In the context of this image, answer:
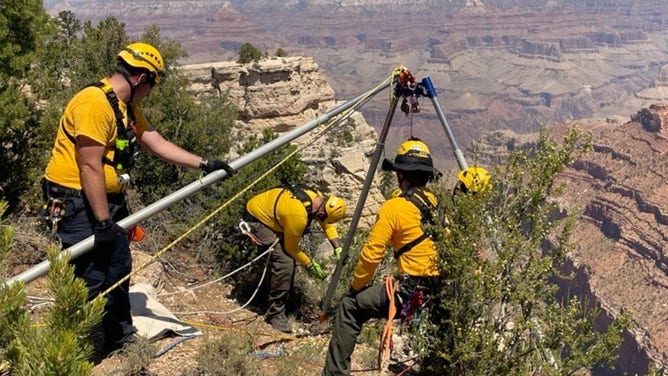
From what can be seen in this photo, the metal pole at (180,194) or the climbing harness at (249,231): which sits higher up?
the metal pole at (180,194)

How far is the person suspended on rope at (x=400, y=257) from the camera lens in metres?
4.89

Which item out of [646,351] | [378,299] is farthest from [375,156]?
[646,351]

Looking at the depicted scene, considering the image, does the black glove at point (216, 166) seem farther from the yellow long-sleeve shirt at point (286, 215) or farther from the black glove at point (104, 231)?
the yellow long-sleeve shirt at point (286, 215)

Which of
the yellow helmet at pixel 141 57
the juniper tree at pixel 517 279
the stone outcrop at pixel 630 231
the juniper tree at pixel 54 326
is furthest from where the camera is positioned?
the stone outcrop at pixel 630 231

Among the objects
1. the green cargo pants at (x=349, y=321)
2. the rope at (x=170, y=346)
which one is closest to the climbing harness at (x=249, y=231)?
the rope at (x=170, y=346)

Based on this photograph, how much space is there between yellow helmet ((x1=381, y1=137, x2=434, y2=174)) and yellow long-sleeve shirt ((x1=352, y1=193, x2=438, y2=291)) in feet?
1.00

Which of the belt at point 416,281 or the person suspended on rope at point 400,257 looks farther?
the belt at point 416,281

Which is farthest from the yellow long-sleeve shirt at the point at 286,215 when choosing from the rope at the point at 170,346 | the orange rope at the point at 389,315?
the orange rope at the point at 389,315

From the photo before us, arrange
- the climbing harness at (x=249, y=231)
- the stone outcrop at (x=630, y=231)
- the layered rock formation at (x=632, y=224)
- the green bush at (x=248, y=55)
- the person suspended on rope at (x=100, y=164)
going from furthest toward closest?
the layered rock formation at (x=632, y=224) → the stone outcrop at (x=630, y=231) → the green bush at (x=248, y=55) → the climbing harness at (x=249, y=231) → the person suspended on rope at (x=100, y=164)

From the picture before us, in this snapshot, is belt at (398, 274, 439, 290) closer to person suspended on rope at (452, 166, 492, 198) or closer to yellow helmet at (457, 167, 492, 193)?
person suspended on rope at (452, 166, 492, 198)

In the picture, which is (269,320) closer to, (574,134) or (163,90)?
(574,134)

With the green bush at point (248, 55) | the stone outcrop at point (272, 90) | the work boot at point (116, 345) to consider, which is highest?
the green bush at point (248, 55)

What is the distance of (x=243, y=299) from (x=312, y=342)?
1712 millimetres

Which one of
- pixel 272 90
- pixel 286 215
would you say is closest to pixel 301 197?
pixel 286 215
